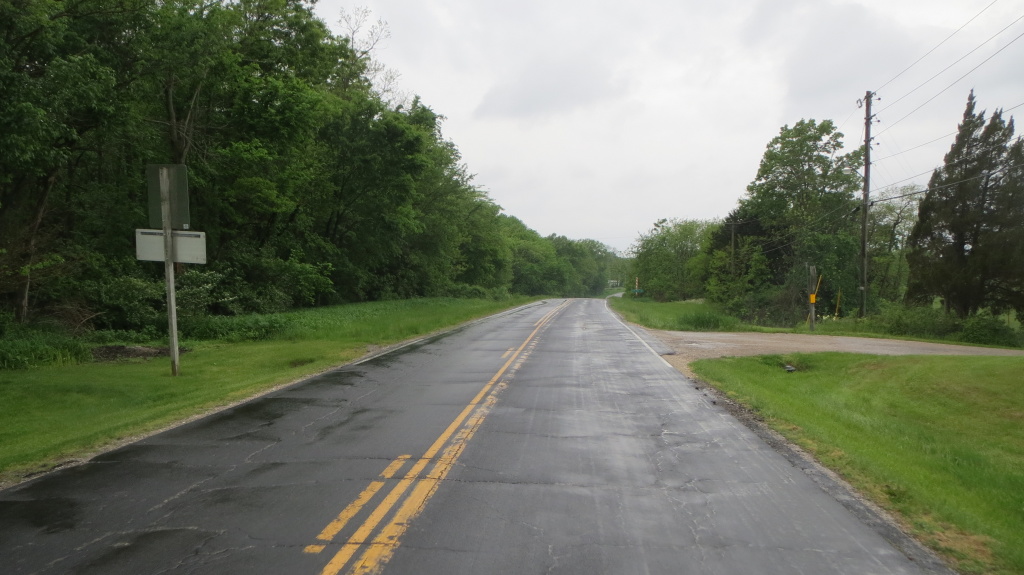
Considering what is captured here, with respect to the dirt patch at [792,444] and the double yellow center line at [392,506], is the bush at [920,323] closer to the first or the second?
the dirt patch at [792,444]

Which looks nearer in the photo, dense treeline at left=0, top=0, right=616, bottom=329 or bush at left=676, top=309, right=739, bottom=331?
dense treeline at left=0, top=0, right=616, bottom=329

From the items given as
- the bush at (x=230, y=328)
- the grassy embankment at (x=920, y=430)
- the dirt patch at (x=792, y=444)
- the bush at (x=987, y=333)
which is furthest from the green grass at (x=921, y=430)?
the bush at (x=987, y=333)

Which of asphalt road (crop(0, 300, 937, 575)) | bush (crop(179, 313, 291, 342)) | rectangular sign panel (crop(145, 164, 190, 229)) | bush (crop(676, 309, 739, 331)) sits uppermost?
rectangular sign panel (crop(145, 164, 190, 229))

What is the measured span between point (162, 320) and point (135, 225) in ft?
17.9

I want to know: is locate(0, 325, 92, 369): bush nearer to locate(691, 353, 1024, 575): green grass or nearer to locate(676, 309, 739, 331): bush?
locate(691, 353, 1024, 575): green grass

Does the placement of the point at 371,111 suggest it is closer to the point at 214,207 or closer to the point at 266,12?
the point at 266,12

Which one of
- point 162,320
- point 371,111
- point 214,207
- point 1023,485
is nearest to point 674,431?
point 1023,485

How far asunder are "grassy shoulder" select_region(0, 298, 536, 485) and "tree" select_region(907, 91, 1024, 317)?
1188 inches

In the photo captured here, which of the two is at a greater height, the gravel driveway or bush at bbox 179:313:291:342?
bush at bbox 179:313:291:342

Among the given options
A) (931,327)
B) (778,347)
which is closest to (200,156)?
(778,347)

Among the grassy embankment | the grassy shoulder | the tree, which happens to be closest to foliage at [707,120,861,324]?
the tree

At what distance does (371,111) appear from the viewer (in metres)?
34.2

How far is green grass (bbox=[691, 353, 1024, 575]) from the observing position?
4.76 m

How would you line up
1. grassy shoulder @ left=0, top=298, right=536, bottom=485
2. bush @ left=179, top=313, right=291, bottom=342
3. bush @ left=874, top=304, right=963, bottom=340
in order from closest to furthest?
1. grassy shoulder @ left=0, top=298, right=536, bottom=485
2. bush @ left=179, top=313, right=291, bottom=342
3. bush @ left=874, top=304, right=963, bottom=340
